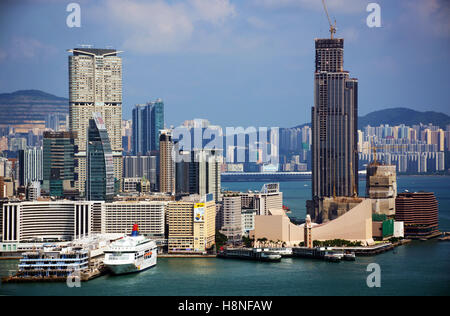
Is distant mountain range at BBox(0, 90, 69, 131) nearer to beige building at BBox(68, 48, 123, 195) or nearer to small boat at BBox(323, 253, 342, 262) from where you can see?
beige building at BBox(68, 48, 123, 195)

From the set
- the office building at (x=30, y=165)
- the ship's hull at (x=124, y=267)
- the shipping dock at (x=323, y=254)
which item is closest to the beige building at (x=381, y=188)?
the shipping dock at (x=323, y=254)

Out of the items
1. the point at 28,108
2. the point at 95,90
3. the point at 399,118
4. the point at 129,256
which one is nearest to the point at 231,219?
the point at 129,256

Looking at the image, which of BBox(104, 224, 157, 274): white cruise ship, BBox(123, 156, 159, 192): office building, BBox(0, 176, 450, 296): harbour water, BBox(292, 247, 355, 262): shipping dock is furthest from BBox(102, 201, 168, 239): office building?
BBox(123, 156, 159, 192): office building

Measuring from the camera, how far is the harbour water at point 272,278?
13.7 metres

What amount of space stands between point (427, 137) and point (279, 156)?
10722 millimetres

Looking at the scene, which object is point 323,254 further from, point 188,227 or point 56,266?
point 56,266

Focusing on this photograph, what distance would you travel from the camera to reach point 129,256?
15852 millimetres

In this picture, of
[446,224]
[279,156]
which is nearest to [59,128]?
[279,156]

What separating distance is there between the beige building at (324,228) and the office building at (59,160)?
10328 millimetres

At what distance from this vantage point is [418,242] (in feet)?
69.7

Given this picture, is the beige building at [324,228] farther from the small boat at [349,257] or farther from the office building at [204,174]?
the office building at [204,174]

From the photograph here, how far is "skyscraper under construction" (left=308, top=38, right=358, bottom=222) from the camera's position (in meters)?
28.0

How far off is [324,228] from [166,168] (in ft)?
36.2

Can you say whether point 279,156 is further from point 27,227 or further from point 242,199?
point 27,227
